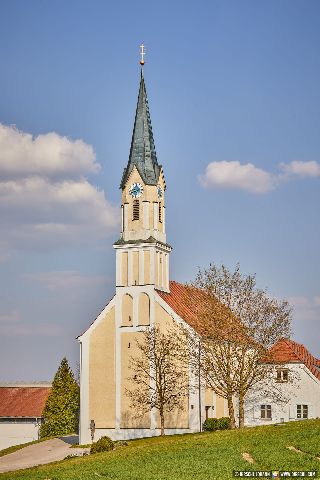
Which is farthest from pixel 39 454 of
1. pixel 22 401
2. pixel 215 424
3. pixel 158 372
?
pixel 22 401

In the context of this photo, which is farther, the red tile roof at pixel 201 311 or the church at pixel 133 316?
the church at pixel 133 316

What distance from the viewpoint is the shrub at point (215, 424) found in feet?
201

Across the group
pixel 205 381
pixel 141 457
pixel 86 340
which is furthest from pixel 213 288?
pixel 141 457

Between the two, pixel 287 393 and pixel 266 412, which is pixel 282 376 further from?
pixel 266 412

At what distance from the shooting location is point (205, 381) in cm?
6159

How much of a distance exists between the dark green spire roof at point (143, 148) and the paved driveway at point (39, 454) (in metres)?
21.7

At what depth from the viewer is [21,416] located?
8212 cm

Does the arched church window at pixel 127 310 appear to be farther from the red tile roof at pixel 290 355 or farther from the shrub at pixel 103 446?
the shrub at pixel 103 446

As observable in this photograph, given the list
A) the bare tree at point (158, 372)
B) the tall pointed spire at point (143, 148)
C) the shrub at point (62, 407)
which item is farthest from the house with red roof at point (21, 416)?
the tall pointed spire at point (143, 148)

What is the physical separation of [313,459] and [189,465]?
5830mm

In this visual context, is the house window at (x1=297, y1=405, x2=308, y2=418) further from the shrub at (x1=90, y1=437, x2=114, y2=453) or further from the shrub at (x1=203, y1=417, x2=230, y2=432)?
the shrub at (x1=90, y1=437, x2=114, y2=453)

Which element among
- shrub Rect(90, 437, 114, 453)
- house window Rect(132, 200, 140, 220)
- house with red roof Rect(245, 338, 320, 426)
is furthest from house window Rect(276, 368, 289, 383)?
shrub Rect(90, 437, 114, 453)

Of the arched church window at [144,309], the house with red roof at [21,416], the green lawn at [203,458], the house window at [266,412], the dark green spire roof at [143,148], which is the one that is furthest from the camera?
the house with red roof at [21,416]

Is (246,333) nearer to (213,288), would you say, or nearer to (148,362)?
(213,288)
